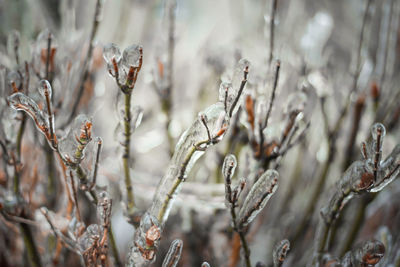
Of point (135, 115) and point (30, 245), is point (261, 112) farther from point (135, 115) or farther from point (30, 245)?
point (30, 245)

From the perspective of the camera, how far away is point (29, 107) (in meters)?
0.34

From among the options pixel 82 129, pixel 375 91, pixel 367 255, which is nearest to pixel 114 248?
pixel 82 129

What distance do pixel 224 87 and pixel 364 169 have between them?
15cm

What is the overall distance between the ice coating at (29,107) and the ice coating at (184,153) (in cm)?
13

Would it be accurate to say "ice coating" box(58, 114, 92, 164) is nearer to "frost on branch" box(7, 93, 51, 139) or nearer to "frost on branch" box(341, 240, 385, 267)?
"frost on branch" box(7, 93, 51, 139)

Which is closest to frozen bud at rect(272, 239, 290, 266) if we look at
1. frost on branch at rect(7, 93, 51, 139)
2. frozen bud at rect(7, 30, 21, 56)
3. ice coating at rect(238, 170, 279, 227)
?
ice coating at rect(238, 170, 279, 227)

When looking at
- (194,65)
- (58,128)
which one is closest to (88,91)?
(58,128)

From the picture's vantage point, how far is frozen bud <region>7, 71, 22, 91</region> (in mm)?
388

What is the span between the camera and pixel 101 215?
1.22ft

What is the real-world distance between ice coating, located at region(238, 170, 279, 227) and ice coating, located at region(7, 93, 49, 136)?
0.67ft

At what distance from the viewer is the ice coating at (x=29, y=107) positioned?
33 cm

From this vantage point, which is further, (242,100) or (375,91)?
(375,91)

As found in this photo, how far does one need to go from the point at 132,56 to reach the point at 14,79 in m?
0.15

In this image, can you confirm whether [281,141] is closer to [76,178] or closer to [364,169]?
[364,169]
